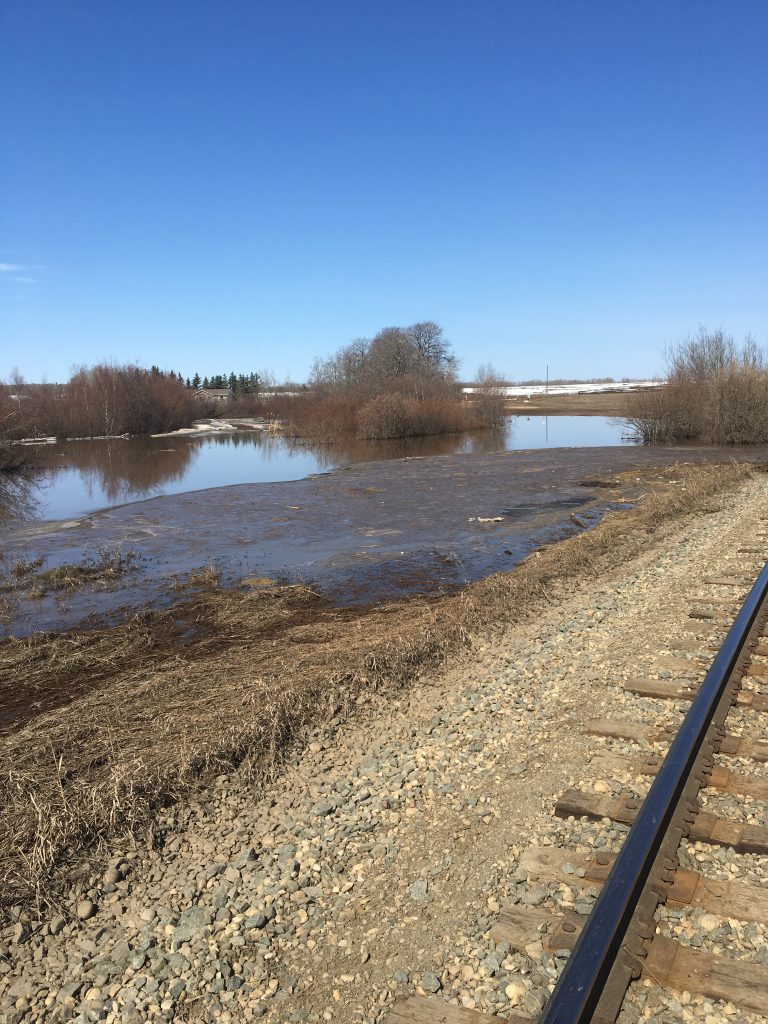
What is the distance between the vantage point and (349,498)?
23.6 m

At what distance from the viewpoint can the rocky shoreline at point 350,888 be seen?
3111mm

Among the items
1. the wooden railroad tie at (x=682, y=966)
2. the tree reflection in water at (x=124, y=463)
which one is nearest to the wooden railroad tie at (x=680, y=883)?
the wooden railroad tie at (x=682, y=966)

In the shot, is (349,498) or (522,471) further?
(522,471)

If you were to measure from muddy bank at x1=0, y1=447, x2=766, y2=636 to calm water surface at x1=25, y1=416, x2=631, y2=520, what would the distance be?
405 centimetres

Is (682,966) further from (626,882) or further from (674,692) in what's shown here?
(674,692)

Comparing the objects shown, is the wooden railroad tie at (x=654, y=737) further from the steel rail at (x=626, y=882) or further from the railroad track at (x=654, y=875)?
the steel rail at (x=626, y=882)

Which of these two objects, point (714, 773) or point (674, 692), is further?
point (674, 692)

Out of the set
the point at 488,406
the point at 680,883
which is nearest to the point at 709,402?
the point at 488,406

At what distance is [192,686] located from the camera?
23.0ft

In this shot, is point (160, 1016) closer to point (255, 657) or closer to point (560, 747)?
point (560, 747)

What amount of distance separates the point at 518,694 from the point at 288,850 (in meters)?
2.68

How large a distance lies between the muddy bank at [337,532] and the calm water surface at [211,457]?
405 centimetres

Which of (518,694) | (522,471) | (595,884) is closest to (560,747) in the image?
(518,694)

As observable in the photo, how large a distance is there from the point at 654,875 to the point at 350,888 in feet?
5.02
